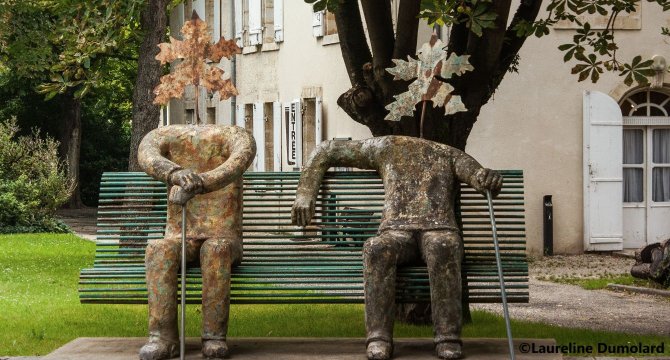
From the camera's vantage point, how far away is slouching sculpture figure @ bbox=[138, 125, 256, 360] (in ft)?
29.0

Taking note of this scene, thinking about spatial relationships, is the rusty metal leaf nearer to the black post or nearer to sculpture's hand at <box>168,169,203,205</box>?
sculpture's hand at <box>168,169,203,205</box>

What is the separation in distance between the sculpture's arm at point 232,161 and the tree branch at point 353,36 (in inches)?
114

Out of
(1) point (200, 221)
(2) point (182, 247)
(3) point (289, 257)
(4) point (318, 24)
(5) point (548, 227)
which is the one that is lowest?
(5) point (548, 227)

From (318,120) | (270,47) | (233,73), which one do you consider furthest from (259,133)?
(318,120)

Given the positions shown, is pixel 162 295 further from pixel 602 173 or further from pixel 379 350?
pixel 602 173

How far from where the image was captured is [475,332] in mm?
11508

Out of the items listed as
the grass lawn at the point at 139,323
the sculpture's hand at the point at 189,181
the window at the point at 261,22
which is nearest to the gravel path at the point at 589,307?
the grass lawn at the point at 139,323

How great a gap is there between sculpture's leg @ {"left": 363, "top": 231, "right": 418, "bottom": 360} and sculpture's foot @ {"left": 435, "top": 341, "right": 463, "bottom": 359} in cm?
26

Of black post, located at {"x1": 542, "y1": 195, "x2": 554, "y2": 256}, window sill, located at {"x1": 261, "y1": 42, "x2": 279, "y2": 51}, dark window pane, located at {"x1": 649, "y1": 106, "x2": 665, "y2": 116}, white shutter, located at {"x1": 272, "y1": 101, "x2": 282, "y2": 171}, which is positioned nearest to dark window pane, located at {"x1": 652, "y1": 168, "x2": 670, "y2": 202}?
dark window pane, located at {"x1": 649, "y1": 106, "x2": 665, "y2": 116}

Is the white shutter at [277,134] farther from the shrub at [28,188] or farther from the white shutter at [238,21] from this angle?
the shrub at [28,188]

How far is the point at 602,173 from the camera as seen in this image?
2253cm

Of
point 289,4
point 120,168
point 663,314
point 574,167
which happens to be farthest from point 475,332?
point 120,168

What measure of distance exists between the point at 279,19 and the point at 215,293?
64.1ft

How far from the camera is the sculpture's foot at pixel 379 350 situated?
28.3 feet
